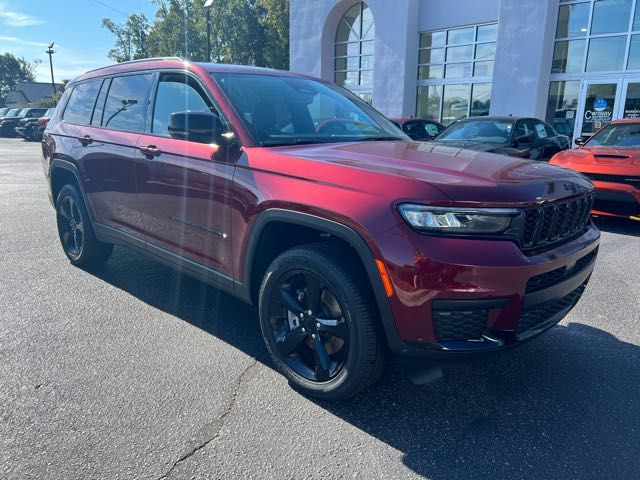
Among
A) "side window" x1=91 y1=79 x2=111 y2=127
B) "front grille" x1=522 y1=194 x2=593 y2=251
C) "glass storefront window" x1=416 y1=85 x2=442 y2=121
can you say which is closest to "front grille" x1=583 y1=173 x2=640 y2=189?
"front grille" x1=522 y1=194 x2=593 y2=251

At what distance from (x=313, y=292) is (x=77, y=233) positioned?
10.3 ft

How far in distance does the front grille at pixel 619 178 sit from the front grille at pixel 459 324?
533 centimetres

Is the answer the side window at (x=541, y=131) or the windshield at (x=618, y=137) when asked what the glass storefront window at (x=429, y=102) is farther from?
the windshield at (x=618, y=137)

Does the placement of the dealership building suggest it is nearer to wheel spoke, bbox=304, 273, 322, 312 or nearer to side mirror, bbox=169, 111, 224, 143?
side mirror, bbox=169, 111, 224, 143

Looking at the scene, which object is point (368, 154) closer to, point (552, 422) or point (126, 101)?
point (552, 422)

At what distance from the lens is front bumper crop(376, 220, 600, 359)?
6.88 ft

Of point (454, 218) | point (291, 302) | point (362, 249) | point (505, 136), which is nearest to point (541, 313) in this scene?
→ point (454, 218)

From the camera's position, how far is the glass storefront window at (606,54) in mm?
14133

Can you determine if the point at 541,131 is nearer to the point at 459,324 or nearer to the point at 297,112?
the point at 297,112

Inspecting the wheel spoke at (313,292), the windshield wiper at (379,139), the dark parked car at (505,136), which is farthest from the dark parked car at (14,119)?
the wheel spoke at (313,292)

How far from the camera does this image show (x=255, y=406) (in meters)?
2.63

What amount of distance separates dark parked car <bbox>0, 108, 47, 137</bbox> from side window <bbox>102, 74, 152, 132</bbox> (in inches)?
1231

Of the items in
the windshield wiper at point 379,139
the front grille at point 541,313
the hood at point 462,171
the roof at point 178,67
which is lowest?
the front grille at point 541,313

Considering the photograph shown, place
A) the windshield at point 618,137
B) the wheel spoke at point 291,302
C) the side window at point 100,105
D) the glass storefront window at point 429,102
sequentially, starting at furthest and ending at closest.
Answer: the glass storefront window at point 429,102, the windshield at point 618,137, the side window at point 100,105, the wheel spoke at point 291,302
